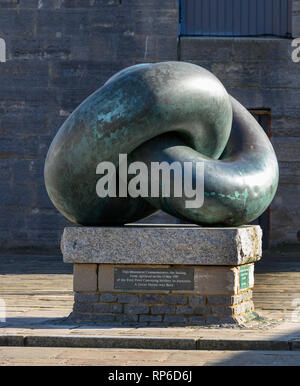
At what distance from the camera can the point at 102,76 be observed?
16.0 meters

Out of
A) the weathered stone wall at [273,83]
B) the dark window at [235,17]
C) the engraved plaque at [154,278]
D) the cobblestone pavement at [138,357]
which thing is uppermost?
the dark window at [235,17]

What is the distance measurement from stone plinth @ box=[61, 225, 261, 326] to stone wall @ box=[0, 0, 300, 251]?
8.75m

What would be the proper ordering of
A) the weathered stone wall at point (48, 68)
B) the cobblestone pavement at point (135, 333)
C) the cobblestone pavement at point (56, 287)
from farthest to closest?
the weathered stone wall at point (48, 68) < the cobblestone pavement at point (56, 287) < the cobblestone pavement at point (135, 333)

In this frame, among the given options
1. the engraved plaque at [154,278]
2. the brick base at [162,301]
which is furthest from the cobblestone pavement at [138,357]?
the engraved plaque at [154,278]

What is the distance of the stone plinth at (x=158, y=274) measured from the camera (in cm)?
702

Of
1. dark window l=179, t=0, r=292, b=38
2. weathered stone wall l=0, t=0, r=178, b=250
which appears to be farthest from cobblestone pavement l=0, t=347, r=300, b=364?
dark window l=179, t=0, r=292, b=38

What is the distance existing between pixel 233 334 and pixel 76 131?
2.23m

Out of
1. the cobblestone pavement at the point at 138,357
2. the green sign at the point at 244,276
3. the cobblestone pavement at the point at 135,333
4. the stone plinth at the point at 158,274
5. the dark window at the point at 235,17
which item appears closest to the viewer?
the cobblestone pavement at the point at 138,357

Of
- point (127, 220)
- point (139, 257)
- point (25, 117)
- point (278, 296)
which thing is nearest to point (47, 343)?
point (139, 257)

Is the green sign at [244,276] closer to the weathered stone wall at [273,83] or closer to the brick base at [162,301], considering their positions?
the brick base at [162,301]

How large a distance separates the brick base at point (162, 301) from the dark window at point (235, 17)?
977cm

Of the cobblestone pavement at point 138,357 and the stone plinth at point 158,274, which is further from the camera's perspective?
the stone plinth at point 158,274

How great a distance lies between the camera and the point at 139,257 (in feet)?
23.4

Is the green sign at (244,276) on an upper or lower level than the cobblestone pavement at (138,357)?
upper
